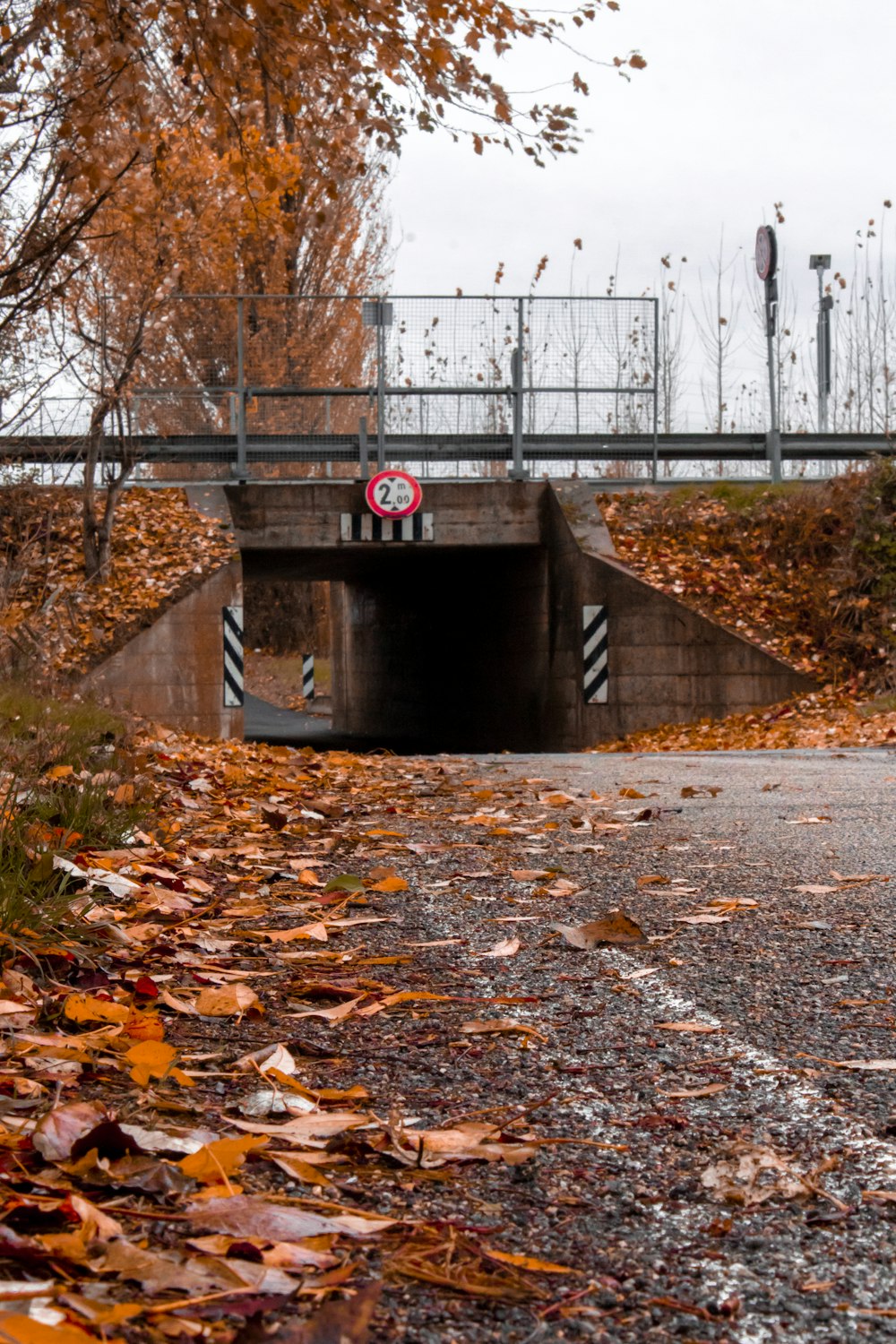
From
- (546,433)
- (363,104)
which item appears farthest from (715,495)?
(363,104)

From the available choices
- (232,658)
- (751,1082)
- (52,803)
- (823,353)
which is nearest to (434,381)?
(232,658)

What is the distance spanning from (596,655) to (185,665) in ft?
16.3

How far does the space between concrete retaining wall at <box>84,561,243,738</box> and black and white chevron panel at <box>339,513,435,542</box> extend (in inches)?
65.7

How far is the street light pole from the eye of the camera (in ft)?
84.8

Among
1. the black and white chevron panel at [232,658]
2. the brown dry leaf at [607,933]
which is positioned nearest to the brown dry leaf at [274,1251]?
the brown dry leaf at [607,933]

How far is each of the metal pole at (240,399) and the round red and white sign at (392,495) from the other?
6.91 feet

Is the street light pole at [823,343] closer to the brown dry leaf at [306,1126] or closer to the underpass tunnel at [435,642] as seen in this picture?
the underpass tunnel at [435,642]

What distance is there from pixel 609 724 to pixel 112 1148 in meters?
15.5

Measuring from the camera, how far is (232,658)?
682 inches

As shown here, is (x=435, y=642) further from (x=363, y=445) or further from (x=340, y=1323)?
(x=340, y=1323)

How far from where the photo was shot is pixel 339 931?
13.3ft

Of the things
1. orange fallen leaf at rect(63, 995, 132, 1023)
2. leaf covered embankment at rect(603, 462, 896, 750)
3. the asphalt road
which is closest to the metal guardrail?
leaf covered embankment at rect(603, 462, 896, 750)

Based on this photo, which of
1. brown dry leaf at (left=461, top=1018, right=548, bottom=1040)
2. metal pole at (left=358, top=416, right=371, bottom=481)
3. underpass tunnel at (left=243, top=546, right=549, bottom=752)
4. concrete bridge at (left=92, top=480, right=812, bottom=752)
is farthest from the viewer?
underpass tunnel at (left=243, top=546, right=549, bottom=752)

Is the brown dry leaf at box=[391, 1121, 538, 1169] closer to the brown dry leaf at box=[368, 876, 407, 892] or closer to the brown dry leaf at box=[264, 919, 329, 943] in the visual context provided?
the brown dry leaf at box=[264, 919, 329, 943]
